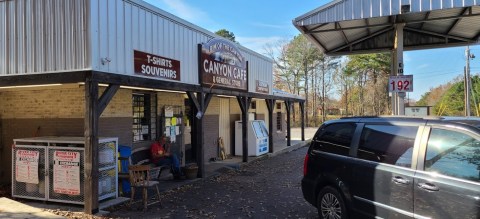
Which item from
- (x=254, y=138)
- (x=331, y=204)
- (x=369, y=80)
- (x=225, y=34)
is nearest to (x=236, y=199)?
(x=331, y=204)

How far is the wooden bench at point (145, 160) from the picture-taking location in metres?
10.1

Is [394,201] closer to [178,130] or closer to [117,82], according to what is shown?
[117,82]

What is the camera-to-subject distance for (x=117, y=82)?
745 centimetres

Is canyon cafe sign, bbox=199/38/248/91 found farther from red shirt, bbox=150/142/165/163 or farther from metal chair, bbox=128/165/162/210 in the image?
metal chair, bbox=128/165/162/210

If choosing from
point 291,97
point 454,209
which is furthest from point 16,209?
point 291,97

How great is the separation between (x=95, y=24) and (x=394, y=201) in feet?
18.7

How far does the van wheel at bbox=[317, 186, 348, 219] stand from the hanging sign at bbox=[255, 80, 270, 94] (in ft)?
32.6

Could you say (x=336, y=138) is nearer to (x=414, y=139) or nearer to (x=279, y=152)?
(x=414, y=139)

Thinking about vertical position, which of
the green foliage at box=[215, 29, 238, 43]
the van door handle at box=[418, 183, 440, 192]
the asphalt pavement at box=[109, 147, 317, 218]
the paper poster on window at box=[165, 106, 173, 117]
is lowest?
the asphalt pavement at box=[109, 147, 317, 218]

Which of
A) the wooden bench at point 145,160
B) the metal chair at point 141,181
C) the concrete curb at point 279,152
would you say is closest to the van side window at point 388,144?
the metal chair at point 141,181

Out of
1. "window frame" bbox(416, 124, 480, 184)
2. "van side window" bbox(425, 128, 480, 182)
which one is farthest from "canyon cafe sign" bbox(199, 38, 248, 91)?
"van side window" bbox(425, 128, 480, 182)

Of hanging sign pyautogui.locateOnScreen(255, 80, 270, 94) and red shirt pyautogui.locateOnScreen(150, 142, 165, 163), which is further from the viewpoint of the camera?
hanging sign pyautogui.locateOnScreen(255, 80, 270, 94)

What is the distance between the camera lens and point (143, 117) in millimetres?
10852

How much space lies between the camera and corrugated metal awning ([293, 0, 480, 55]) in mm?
8609
